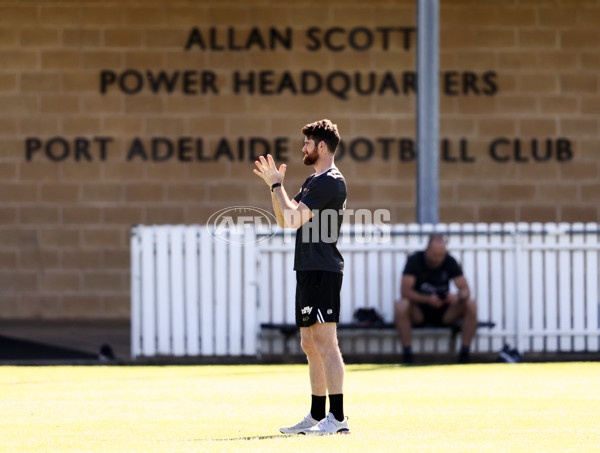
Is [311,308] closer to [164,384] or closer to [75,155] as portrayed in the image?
[164,384]

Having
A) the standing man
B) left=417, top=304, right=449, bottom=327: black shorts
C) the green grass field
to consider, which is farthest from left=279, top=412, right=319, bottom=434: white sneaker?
left=417, top=304, right=449, bottom=327: black shorts

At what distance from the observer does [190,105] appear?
15.6 m

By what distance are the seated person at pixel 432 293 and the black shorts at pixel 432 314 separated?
0.12 feet

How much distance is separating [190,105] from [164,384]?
650cm

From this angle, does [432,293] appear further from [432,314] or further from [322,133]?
[322,133]

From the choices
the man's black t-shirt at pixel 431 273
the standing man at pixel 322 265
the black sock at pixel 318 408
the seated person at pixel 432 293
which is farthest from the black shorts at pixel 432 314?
the standing man at pixel 322 265

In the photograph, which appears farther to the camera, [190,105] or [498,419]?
[190,105]

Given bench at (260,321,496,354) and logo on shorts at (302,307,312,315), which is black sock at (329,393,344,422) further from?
bench at (260,321,496,354)

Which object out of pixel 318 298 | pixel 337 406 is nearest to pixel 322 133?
pixel 318 298

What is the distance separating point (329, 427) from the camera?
6504mm

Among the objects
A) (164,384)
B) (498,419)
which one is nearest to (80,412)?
(164,384)

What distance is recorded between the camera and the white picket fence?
11.9 metres

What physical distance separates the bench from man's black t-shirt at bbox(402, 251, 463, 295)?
0.39m

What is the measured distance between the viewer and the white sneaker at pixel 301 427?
21.7ft
